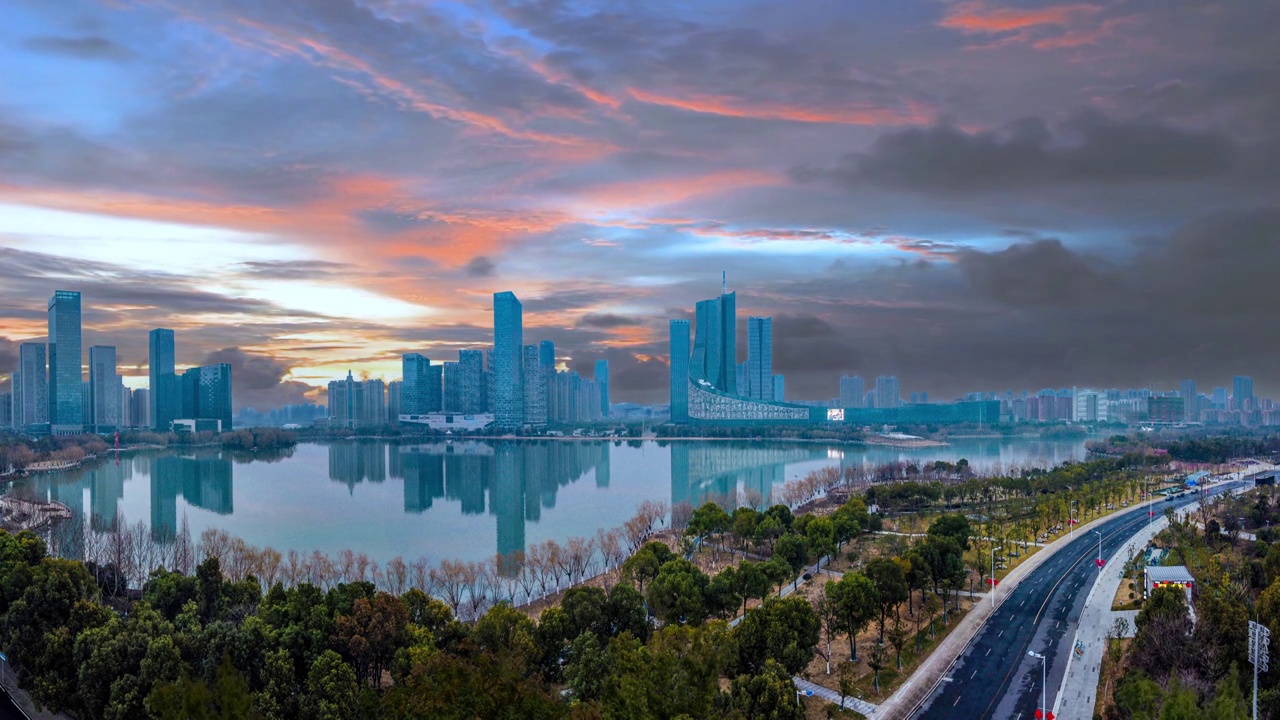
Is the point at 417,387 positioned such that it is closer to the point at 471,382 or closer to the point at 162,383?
the point at 471,382

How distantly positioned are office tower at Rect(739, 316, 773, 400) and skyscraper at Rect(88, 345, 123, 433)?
55.6 m

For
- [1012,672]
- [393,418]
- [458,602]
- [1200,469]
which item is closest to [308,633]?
[458,602]

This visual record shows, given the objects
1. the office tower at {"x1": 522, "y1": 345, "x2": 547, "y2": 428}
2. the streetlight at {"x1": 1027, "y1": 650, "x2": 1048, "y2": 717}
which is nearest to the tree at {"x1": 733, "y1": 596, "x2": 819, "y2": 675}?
the streetlight at {"x1": 1027, "y1": 650, "x2": 1048, "y2": 717}

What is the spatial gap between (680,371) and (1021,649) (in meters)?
70.3

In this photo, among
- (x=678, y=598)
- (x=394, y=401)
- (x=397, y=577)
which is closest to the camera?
(x=678, y=598)

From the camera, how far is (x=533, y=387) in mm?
70562

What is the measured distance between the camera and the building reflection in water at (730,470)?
24.8m

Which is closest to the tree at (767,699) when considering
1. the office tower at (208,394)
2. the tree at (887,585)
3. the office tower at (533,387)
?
the tree at (887,585)

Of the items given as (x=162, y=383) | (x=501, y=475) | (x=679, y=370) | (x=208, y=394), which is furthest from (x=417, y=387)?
(x=501, y=475)

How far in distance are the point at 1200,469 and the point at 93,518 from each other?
3712 cm

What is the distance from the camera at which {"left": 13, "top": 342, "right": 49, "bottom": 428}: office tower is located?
5944cm

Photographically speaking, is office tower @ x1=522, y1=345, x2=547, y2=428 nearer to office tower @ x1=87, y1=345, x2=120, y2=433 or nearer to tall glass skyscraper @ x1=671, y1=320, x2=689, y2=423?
tall glass skyscraper @ x1=671, y1=320, x2=689, y2=423

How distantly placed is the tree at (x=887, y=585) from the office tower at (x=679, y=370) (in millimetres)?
65078

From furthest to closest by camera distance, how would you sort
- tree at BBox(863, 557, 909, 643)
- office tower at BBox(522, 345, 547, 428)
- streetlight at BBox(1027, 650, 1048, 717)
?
office tower at BBox(522, 345, 547, 428) < tree at BBox(863, 557, 909, 643) < streetlight at BBox(1027, 650, 1048, 717)
